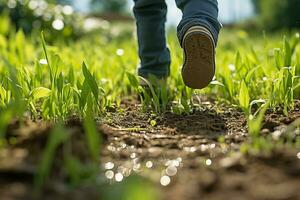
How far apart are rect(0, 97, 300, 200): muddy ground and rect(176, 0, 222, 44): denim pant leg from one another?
366 millimetres

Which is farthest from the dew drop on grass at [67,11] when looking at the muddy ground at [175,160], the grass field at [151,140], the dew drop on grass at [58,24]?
the muddy ground at [175,160]

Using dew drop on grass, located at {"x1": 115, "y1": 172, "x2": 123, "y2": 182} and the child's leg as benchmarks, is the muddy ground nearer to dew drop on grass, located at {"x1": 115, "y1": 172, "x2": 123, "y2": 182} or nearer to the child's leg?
dew drop on grass, located at {"x1": 115, "y1": 172, "x2": 123, "y2": 182}

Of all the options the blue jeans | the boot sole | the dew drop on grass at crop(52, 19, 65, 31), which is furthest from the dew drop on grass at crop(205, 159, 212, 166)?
the dew drop on grass at crop(52, 19, 65, 31)

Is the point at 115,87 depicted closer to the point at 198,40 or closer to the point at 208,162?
the point at 198,40

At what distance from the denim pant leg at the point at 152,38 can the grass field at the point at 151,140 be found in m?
0.11

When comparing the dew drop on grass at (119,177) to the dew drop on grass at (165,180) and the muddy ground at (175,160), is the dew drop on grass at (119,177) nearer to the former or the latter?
the muddy ground at (175,160)

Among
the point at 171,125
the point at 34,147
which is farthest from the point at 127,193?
the point at 171,125

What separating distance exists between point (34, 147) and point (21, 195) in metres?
0.23

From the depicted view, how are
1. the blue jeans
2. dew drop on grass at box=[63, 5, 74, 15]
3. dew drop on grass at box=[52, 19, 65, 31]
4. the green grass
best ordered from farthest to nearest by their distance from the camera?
dew drop on grass at box=[63, 5, 74, 15], dew drop on grass at box=[52, 19, 65, 31], the blue jeans, the green grass

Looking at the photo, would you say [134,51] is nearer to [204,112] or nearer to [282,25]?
[204,112]

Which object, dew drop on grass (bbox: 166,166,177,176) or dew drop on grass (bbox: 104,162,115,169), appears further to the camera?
dew drop on grass (bbox: 104,162,115,169)

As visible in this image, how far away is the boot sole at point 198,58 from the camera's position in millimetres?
2053

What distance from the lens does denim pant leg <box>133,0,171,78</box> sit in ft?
8.96

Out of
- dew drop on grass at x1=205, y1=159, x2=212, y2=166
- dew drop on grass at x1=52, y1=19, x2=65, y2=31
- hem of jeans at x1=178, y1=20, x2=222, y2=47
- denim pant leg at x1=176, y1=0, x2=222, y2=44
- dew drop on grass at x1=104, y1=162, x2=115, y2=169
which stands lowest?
dew drop on grass at x1=205, y1=159, x2=212, y2=166
